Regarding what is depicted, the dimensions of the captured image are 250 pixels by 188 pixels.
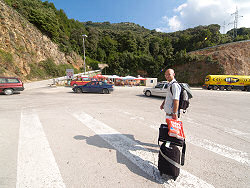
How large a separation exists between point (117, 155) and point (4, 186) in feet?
6.65

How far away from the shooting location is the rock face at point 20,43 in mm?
21656

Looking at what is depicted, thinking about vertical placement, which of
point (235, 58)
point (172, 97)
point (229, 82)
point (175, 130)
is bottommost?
point (175, 130)

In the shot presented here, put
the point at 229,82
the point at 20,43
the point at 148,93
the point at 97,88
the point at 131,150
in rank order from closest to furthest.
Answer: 1. the point at 131,150
2. the point at 148,93
3. the point at 97,88
4. the point at 229,82
5. the point at 20,43

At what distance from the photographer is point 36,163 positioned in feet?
8.09

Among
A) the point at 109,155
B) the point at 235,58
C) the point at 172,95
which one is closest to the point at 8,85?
the point at 109,155

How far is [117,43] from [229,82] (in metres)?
67.4

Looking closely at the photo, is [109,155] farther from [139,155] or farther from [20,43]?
[20,43]

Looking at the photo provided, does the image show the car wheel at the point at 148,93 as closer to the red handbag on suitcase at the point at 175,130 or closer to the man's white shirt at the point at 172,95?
the man's white shirt at the point at 172,95

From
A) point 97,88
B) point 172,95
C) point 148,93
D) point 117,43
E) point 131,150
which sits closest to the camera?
point 172,95

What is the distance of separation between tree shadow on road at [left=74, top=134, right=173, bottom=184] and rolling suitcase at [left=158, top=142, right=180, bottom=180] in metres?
0.21

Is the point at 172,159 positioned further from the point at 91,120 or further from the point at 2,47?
the point at 2,47

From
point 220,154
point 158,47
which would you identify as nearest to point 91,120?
point 220,154

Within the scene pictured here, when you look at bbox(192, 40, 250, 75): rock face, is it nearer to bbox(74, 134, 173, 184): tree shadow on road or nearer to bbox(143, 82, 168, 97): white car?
bbox(143, 82, 168, 97): white car

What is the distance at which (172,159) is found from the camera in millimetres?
2092
